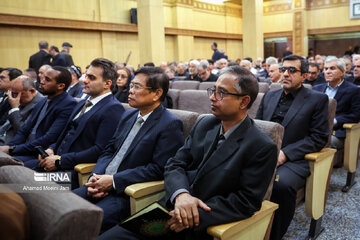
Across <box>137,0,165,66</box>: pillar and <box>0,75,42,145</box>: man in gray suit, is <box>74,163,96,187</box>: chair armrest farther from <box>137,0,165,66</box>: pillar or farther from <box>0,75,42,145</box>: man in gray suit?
<box>137,0,165,66</box>: pillar

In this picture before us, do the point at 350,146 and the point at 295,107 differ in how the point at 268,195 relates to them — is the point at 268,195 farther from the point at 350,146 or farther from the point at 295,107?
the point at 350,146

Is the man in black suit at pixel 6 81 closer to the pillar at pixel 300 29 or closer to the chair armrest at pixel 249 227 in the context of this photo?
the chair armrest at pixel 249 227

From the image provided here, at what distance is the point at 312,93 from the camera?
259 cm

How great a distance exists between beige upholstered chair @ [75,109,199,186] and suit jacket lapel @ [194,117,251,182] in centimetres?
59

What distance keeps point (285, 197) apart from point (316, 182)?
1.12 feet

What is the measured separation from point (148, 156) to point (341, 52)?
53.4ft

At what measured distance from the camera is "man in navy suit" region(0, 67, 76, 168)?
115 inches

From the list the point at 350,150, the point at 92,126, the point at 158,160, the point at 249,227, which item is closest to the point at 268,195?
the point at 249,227

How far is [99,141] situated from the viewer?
247 cm

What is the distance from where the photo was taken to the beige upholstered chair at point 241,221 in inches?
56.0

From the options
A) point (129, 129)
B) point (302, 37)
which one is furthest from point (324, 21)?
point (129, 129)

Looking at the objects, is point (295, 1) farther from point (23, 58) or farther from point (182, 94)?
point (182, 94)

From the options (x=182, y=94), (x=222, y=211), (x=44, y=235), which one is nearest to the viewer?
(x=44, y=235)

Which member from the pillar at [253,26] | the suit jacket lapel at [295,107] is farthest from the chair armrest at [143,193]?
the pillar at [253,26]
